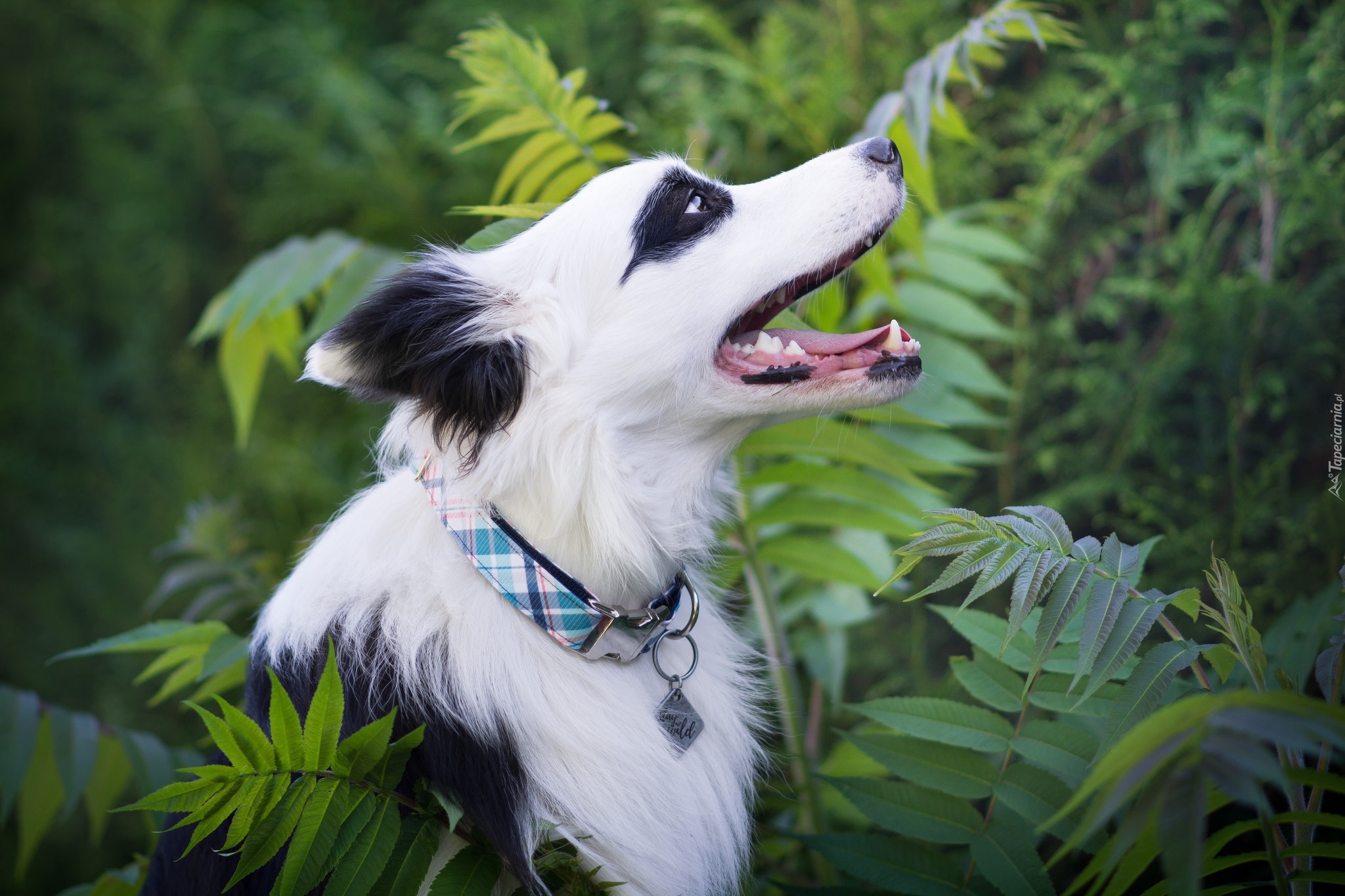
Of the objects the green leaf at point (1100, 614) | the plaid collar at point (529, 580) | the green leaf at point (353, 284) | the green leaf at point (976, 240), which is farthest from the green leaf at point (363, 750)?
the green leaf at point (976, 240)

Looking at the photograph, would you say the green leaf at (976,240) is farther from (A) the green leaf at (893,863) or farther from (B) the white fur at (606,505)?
(A) the green leaf at (893,863)

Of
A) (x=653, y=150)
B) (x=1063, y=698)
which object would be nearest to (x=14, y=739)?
(x=1063, y=698)

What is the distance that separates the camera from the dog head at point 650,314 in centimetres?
151

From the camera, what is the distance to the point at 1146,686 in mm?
1116

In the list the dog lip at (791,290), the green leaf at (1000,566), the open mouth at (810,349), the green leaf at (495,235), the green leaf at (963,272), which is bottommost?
the green leaf at (1000,566)

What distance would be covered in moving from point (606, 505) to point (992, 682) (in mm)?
733

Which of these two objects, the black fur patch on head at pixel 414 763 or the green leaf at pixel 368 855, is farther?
the black fur patch on head at pixel 414 763

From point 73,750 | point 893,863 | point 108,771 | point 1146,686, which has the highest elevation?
point 1146,686

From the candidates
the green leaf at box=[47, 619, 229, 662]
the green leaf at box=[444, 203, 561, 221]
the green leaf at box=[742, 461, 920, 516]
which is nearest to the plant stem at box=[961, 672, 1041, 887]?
the green leaf at box=[742, 461, 920, 516]

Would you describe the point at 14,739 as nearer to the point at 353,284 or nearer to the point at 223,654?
the point at 223,654

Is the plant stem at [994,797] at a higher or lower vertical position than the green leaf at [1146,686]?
lower

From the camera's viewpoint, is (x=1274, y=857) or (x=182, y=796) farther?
(x=182, y=796)

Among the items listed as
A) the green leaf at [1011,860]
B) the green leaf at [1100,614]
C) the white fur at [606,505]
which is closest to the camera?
the green leaf at [1100,614]

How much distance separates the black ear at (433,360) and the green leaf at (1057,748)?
102cm
